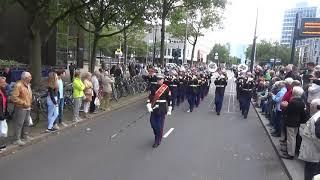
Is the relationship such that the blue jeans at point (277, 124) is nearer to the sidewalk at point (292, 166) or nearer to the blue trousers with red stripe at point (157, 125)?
the sidewalk at point (292, 166)

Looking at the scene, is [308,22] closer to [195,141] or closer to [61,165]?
[195,141]

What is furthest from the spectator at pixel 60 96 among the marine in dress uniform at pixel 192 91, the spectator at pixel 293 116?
the marine in dress uniform at pixel 192 91

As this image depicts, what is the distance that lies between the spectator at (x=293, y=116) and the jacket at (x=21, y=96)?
570cm

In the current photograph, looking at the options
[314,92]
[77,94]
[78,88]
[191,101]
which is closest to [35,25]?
[78,88]

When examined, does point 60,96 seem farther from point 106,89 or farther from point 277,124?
point 277,124

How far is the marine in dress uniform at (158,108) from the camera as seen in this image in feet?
38.9

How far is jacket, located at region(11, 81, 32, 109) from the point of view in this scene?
10734 millimetres

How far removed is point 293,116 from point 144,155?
3270mm

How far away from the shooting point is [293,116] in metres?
10.2

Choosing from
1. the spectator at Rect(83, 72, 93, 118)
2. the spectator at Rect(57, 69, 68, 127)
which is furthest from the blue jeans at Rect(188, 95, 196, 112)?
the spectator at Rect(57, 69, 68, 127)

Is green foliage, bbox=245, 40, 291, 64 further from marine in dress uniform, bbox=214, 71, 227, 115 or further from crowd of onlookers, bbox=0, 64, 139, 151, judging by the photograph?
crowd of onlookers, bbox=0, 64, 139, 151

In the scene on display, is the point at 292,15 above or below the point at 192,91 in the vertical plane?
above

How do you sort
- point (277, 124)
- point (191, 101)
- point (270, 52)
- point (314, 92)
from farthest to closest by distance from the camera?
point (270, 52) < point (191, 101) < point (277, 124) < point (314, 92)

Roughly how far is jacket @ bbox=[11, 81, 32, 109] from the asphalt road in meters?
1.00
